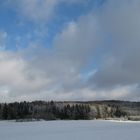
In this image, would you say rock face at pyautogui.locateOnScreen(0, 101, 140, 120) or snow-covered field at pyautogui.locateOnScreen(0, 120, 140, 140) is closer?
snow-covered field at pyautogui.locateOnScreen(0, 120, 140, 140)

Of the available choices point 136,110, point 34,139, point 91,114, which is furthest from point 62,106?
point 34,139

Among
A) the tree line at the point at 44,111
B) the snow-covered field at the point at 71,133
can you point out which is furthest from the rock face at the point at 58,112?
the snow-covered field at the point at 71,133

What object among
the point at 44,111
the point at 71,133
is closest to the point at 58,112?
the point at 44,111

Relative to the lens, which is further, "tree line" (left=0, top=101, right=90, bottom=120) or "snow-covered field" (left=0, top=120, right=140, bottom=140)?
"tree line" (left=0, top=101, right=90, bottom=120)

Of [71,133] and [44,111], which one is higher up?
[44,111]

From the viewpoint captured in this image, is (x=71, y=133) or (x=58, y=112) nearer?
(x=71, y=133)

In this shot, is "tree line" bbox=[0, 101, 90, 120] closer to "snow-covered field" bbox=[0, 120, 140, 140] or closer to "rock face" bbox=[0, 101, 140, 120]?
"rock face" bbox=[0, 101, 140, 120]

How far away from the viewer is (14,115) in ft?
445

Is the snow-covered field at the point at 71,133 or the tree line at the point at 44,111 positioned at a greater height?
the tree line at the point at 44,111

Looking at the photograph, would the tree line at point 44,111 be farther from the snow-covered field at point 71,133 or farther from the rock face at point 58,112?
the snow-covered field at point 71,133

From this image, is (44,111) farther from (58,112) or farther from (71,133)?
(71,133)

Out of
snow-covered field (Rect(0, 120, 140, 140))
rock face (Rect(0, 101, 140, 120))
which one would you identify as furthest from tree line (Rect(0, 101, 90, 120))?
snow-covered field (Rect(0, 120, 140, 140))

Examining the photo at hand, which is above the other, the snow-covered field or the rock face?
the rock face

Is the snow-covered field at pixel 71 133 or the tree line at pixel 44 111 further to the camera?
the tree line at pixel 44 111
